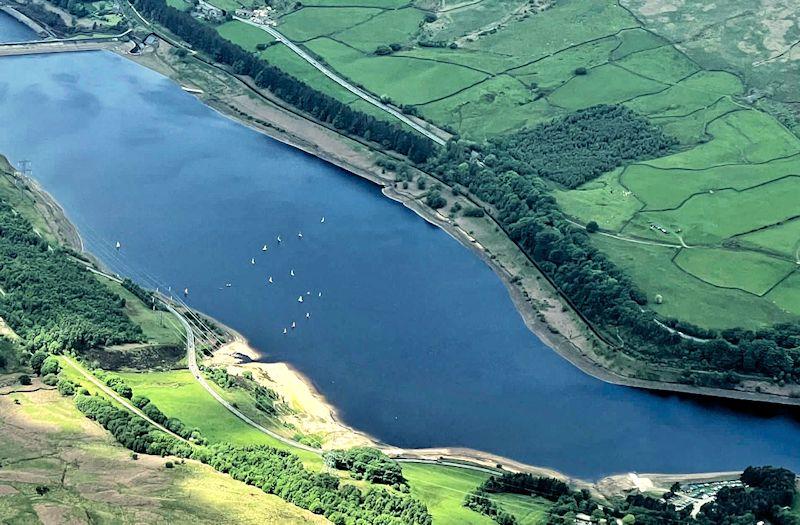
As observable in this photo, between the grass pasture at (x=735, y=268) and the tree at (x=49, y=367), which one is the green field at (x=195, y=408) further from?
the grass pasture at (x=735, y=268)

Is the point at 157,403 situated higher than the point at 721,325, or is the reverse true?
the point at 721,325

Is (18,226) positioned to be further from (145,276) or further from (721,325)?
(721,325)

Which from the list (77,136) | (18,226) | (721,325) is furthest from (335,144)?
(721,325)

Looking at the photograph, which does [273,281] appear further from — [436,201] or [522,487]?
[522,487]

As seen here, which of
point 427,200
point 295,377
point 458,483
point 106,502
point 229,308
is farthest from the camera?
point 427,200

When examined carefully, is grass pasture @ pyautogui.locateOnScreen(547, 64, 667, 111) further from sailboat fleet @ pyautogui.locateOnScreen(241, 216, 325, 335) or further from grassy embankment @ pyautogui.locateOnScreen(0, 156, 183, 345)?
grassy embankment @ pyautogui.locateOnScreen(0, 156, 183, 345)

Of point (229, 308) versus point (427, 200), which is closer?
point (229, 308)
